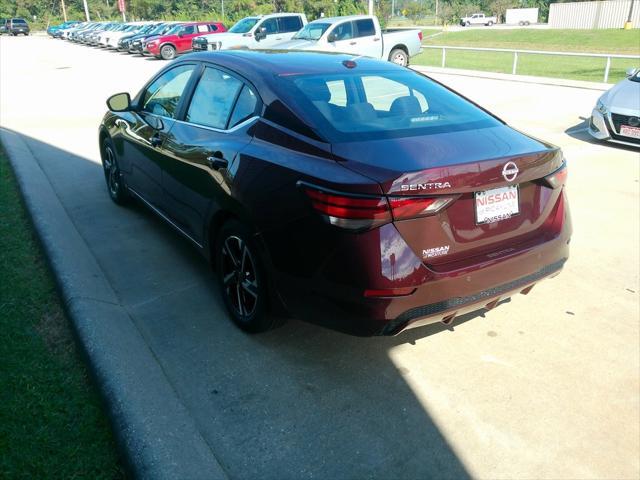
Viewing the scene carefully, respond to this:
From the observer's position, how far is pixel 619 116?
8.25 m

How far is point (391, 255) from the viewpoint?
266 cm

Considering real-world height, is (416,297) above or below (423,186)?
below

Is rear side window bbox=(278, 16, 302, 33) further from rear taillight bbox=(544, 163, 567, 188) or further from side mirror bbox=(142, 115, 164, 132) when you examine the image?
rear taillight bbox=(544, 163, 567, 188)

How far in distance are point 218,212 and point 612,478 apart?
2.50 meters

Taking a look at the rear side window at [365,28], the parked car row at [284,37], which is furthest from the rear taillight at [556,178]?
the rear side window at [365,28]

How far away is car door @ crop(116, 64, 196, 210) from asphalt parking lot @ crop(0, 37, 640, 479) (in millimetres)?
517

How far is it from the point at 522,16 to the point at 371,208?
334 ft

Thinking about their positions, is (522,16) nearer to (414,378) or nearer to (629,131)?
(629,131)

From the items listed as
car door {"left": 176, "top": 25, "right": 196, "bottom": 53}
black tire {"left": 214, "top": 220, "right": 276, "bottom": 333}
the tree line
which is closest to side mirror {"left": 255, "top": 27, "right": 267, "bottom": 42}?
car door {"left": 176, "top": 25, "right": 196, "bottom": 53}

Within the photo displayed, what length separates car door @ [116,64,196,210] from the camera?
447 centimetres

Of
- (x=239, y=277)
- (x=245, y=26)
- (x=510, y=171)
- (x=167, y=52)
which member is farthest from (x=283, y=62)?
(x=167, y=52)

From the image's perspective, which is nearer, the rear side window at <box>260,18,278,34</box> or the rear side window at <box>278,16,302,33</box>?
the rear side window at <box>260,18,278,34</box>

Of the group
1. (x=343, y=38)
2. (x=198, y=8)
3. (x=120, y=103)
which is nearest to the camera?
(x=120, y=103)

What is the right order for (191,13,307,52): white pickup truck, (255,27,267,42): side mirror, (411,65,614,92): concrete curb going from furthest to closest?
(191,13,307,52): white pickup truck, (255,27,267,42): side mirror, (411,65,614,92): concrete curb
